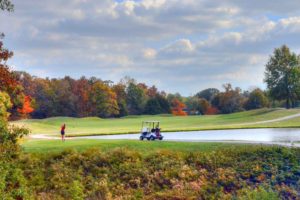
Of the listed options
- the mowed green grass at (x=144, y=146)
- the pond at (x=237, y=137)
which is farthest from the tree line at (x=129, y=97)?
the mowed green grass at (x=144, y=146)

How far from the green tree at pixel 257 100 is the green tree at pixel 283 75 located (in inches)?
849

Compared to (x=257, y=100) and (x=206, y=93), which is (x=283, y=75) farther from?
(x=206, y=93)

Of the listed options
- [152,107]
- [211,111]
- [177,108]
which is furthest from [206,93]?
[152,107]

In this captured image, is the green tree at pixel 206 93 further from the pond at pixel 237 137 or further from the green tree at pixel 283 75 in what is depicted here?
the pond at pixel 237 137

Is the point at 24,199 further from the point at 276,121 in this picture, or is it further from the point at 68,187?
the point at 276,121

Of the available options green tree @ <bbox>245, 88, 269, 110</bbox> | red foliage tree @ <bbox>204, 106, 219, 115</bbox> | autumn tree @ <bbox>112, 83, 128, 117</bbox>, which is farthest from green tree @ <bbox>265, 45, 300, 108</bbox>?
autumn tree @ <bbox>112, 83, 128, 117</bbox>

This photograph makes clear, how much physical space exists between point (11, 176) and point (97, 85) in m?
82.8

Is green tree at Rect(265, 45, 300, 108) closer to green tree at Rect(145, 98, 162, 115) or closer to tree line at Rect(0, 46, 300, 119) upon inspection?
tree line at Rect(0, 46, 300, 119)

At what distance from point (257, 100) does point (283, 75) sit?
2415 centimetres

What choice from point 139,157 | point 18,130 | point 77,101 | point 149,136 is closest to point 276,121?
point 149,136

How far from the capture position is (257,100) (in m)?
104

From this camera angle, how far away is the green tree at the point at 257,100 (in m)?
103

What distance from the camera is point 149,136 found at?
3344cm

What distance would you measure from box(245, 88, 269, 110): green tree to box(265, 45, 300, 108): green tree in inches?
849
